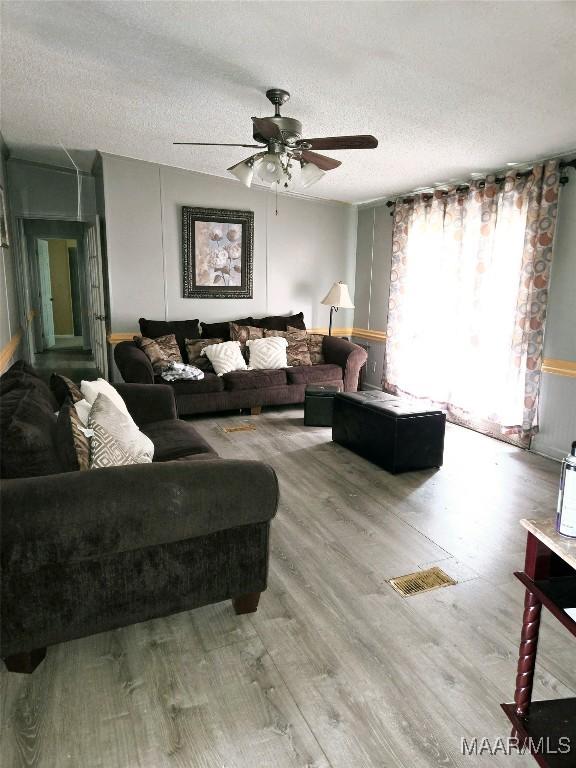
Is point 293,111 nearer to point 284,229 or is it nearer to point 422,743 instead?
point 284,229

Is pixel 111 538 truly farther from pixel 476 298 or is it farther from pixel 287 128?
pixel 476 298

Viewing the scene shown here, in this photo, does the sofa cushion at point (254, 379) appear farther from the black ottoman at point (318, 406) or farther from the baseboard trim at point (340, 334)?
the baseboard trim at point (340, 334)

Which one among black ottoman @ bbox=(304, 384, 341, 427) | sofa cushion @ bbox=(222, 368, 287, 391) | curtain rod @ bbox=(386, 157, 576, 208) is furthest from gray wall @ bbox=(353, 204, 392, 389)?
black ottoman @ bbox=(304, 384, 341, 427)

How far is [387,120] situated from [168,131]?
Answer: 6.21 ft

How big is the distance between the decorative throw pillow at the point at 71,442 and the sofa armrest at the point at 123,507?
0.64 ft

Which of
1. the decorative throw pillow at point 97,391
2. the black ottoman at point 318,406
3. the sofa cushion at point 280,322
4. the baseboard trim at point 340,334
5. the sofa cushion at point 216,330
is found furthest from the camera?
the sofa cushion at point 280,322

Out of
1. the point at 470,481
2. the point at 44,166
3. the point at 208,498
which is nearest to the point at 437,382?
the point at 470,481

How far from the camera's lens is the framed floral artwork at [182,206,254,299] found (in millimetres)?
5637

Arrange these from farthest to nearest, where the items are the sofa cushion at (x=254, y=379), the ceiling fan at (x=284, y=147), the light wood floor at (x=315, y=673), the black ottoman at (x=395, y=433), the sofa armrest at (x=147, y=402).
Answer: the sofa cushion at (x=254, y=379) < the black ottoman at (x=395, y=433) < the sofa armrest at (x=147, y=402) < the ceiling fan at (x=284, y=147) < the light wood floor at (x=315, y=673)

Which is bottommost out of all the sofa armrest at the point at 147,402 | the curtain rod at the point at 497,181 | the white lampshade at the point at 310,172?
the sofa armrest at the point at 147,402

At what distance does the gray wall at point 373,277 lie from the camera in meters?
6.09

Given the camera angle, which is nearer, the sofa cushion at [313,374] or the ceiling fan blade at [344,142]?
the ceiling fan blade at [344,142]

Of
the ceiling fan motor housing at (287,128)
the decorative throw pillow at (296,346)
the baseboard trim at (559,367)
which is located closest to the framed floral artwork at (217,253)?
the decorative throw pillow at (296,346)

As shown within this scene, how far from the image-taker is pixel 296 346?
566 centimetres
